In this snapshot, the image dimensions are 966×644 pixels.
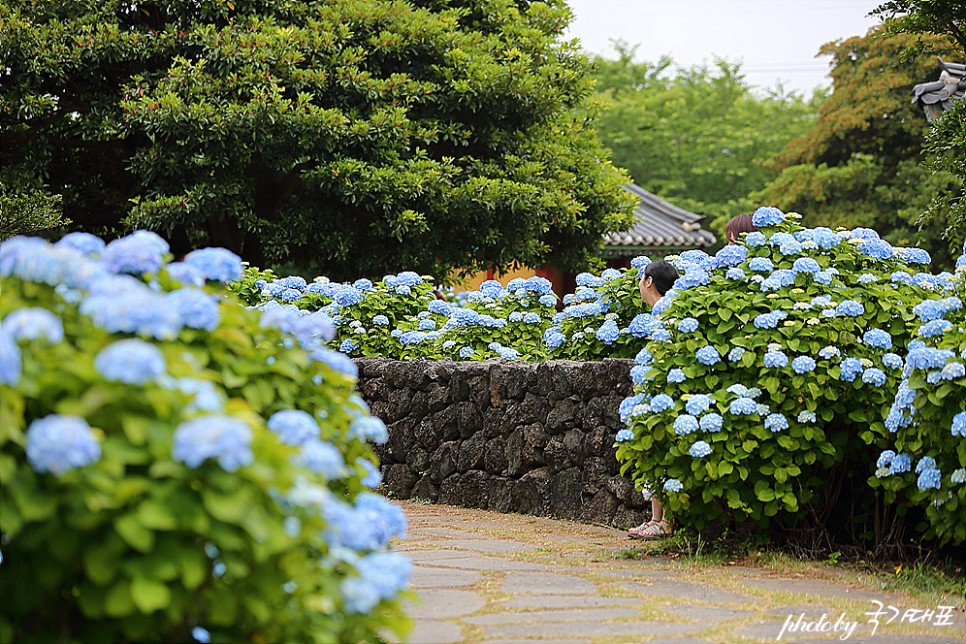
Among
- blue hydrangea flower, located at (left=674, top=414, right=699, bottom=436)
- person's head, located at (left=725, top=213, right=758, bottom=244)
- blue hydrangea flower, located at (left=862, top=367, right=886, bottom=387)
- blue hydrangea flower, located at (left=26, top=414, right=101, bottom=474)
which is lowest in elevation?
blue hydrangea flower, located at (left=674, top=414, right=699, bottom=436)

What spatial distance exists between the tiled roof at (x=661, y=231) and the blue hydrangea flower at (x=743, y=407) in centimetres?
1493

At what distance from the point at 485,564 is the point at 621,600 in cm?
96

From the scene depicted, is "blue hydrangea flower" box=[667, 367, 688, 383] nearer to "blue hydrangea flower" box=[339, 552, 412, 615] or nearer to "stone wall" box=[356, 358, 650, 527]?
"stone wall" box=[356, 358, 650, 527]

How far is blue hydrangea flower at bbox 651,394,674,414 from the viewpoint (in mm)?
5184

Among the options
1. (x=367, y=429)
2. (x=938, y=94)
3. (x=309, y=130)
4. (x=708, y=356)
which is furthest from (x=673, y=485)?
(x=938, y=94)

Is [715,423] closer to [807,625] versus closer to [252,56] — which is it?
[807,625]

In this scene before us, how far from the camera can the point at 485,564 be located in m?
5.20

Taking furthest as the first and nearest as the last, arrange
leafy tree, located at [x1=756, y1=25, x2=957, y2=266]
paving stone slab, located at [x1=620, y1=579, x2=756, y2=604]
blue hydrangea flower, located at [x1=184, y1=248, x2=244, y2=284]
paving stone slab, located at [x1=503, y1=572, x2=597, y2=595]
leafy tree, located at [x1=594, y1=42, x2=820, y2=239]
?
leafy tree, located at [x1=594, y1=42, x2=820, y2=239], leafy tree, located at [x1=756, y1=25, x2=957, y2=266], paving stone slab, located at [x1=503, y1=572, x2=597, y2=595], paving stone slab, located at [x1=620, y1=579, x2=756, y2=604], blue hydrangea flower, located at [x1=184, y1=248, x2=244, y2=284]

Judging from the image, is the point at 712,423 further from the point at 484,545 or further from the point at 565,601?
the point at 484,545

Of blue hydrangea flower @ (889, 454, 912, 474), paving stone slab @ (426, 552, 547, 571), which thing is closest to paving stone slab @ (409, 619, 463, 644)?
paving stone slab @ (426, 552, 547, 571)

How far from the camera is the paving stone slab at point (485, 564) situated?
201 inches

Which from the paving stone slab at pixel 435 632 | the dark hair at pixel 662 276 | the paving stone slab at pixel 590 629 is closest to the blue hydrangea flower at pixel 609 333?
the dark hair at pixel 662 276

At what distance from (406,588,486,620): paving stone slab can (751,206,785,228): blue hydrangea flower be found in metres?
2.57

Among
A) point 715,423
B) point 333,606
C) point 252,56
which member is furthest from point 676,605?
point 252,56
